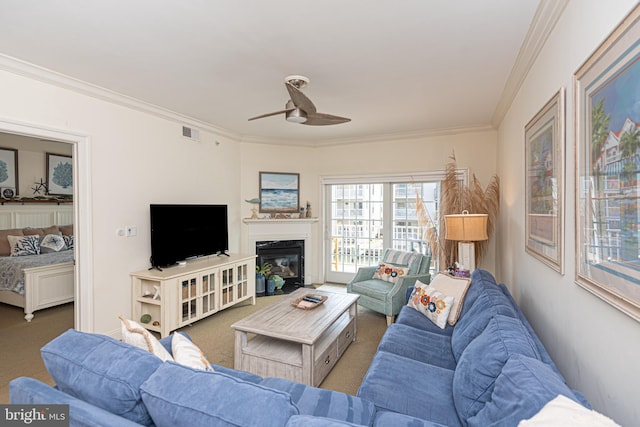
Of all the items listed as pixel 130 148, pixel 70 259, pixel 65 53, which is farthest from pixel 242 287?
pixel 65 53

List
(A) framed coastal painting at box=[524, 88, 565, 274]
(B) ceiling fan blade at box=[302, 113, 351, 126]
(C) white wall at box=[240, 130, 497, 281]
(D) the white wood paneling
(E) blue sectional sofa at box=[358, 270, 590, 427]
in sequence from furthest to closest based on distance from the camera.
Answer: (D) the white wood paneling → (C) white wall at box=[240, 130, 497, 281] → (B) ceiling fan blade at box=[302, 113, 351, 126] → (A) framed coastal painting at box=[524, 88, 565, 274] → (E) blue sectional sofa at box=[358, 270, 590, 427]

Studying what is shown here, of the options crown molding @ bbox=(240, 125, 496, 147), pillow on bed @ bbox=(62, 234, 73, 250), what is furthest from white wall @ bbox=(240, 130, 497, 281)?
pillow on bed @ bbox=(62, 234, 73, 250)

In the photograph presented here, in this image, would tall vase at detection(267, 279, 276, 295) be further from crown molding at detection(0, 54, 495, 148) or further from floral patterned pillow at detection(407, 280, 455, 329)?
floral patterned pillow at detection(407, 280, 455, 329)

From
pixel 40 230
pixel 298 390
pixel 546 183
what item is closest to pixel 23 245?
pixel 40 230

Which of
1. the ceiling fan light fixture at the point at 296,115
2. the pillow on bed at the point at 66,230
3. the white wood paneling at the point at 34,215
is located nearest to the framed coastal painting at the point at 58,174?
the white wood paneling at the point at 34,215

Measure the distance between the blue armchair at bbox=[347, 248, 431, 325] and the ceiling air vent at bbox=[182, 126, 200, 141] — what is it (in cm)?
289

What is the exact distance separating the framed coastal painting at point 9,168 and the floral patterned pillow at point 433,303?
6316 mm

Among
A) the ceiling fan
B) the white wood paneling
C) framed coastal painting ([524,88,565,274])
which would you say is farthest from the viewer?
the white wood paneling

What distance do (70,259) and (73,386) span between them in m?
4.27

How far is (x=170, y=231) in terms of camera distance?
3.70 metres

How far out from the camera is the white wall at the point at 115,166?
2.73 metres

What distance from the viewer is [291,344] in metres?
2.55

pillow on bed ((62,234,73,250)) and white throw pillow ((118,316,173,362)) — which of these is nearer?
white throw pillow ((118,316,173,362))

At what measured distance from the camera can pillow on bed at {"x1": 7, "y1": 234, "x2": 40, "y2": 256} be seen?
450 centimetres
